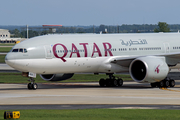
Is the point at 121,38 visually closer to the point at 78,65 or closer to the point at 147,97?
the point at 78,65

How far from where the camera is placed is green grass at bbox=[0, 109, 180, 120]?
24.4 metres

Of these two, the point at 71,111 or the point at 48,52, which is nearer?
the point at 71,111

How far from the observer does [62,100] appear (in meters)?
32.3

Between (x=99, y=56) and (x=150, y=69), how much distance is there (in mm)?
5223

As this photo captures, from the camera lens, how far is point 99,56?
136ft

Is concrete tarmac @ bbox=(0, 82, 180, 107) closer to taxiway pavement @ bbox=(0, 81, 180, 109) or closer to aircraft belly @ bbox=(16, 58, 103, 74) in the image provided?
taxiway pavement @ bbox=(0, 81, 180, 109)

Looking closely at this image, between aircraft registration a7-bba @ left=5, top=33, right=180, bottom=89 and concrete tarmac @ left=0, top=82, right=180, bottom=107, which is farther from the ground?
aircraft registration a7-bba @ left=5, top=33, right=180, bottom=89

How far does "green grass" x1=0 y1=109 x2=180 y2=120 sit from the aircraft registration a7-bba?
12283 mm

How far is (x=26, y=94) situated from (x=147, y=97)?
10376mm

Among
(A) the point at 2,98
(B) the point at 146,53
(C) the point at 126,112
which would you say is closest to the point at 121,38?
(B) the point at 146,53

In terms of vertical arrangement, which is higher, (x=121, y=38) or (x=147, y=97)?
(x=121, y=38)

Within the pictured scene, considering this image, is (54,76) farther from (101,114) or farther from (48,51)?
(101,114)

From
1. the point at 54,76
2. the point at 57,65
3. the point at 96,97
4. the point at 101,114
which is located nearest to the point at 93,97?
the point at 96,97

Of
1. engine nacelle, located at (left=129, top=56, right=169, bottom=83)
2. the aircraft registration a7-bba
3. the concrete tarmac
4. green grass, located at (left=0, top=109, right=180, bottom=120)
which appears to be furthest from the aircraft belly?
green grass, located at (left=0, top=109, right=180, bottom=120)
